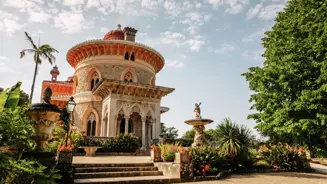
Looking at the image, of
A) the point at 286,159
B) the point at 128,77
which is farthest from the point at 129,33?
the point at 286,159

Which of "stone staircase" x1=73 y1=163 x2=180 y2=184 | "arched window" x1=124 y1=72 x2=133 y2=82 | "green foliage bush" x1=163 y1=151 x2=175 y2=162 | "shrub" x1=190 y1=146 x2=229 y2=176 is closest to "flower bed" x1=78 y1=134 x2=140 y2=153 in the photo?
"stone staircase" x1=73 y1=163 x2=180 y2=184

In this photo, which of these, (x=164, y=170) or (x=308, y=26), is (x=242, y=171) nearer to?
(x=164, y=170)

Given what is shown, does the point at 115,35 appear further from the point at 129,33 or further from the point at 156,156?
the point at 156,156

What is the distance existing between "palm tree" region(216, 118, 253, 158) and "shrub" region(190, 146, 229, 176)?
0.68 m

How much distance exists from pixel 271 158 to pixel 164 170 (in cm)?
664

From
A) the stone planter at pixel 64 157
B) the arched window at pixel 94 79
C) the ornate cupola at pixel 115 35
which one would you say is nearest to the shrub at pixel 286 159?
the stone planter at pixel 64 157

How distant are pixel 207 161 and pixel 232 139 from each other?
2.19 m

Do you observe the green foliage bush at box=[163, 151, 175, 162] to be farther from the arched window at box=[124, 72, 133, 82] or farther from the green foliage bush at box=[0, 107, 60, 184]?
the arched window at box=[124, 72, 133, 82]

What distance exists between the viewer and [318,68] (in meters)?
13.6

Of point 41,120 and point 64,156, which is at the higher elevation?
point 41,120

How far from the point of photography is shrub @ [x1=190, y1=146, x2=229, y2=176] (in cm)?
926

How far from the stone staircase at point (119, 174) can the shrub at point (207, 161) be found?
132 centimetres

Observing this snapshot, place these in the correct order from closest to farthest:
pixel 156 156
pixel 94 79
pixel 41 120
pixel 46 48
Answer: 1. pixel 41 120
2. pixel 156 156
3. pixel 94 79
4. pixel 46 48

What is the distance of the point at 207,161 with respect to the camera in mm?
9656
